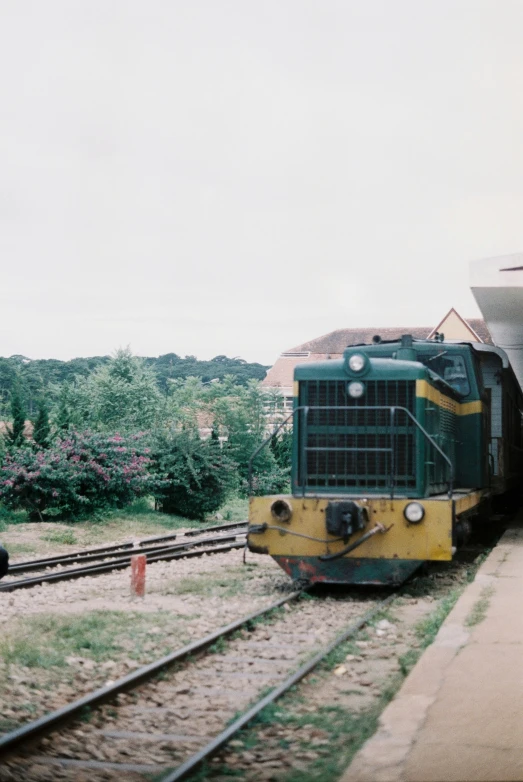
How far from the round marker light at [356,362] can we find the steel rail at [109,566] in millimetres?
4524

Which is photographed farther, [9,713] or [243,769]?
[9,713]

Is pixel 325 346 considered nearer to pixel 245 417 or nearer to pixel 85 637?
pixel 245 417

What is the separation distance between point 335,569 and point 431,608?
41.1 inches

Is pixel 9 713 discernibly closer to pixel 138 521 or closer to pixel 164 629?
pixel 164 629

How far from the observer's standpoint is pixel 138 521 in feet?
62.6

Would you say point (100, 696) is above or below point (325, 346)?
below

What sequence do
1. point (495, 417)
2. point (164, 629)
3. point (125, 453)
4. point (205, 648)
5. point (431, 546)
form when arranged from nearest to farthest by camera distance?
point (205, 648), point (164, 629), point (431, 546), point (495, 417), point (125, 453)

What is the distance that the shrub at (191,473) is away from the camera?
2042 centimetres

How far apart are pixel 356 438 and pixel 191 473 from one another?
11.7 metres

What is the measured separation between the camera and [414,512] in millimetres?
8266

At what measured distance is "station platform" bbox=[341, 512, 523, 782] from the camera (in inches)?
145

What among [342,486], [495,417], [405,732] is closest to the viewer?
[405,732]

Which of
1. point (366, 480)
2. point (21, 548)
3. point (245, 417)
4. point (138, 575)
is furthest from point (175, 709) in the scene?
point (245, 417)

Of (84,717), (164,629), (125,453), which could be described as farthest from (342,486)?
(125,453)
